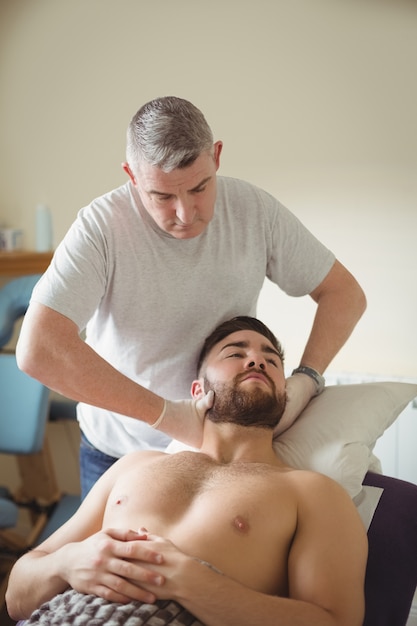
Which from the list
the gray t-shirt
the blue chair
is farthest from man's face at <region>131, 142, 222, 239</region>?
the blue chair

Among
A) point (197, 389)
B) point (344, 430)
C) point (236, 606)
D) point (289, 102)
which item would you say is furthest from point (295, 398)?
point (289, 102)

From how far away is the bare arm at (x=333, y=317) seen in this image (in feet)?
6.81

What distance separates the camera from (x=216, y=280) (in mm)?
1942

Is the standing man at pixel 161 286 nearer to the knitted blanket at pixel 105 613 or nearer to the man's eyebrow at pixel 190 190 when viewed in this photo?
the man's eyebrow at pixel 190 190

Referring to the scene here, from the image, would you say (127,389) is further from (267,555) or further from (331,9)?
(331,9)

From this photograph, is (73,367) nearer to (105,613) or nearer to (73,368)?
(73,368)

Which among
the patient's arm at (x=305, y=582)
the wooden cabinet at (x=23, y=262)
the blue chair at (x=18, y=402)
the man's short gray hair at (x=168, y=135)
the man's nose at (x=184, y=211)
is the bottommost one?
the blue chair at (x=18, y=402)

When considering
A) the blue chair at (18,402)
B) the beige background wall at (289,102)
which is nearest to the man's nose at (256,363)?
the beige background wall at (289,102)

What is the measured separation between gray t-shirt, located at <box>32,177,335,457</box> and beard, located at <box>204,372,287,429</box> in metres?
0.18

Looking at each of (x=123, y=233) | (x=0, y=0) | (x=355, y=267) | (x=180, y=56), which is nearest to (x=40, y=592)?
(x=123, y=233)

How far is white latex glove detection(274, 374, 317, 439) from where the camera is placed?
6.40ft

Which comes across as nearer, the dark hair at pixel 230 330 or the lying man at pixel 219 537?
the lying man at pixel 219 537

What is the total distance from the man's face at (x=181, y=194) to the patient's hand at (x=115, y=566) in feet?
2.22

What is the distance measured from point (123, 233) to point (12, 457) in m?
2.16
